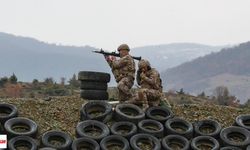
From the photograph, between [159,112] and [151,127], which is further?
[159,112]

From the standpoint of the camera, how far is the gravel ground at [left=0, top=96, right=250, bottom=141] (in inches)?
729

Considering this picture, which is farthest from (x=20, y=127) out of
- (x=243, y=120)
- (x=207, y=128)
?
(x=243, y=120)


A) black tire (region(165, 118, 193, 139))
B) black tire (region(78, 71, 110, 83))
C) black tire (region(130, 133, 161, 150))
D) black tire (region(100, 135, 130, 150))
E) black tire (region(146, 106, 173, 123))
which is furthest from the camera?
black tire (region(78, 71, 110, 83))

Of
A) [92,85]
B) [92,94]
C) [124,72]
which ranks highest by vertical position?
[124,72]

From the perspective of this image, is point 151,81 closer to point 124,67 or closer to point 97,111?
point 124,67

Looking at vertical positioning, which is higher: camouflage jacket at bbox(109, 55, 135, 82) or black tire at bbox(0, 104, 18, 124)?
camouflage jacket at bbox(109, 55, 135, 82)

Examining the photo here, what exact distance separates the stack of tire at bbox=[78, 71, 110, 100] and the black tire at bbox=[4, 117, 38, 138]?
13.5 ft

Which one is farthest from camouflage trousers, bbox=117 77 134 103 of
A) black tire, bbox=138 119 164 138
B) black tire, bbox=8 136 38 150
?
black tire, bbox=8 136 38 150

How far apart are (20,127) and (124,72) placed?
4.55 m

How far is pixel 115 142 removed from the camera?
17062mm

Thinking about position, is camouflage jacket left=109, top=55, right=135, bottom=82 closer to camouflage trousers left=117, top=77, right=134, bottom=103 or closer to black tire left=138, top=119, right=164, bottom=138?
camouflage trousers left=117, top=77, right=134, bottom=103

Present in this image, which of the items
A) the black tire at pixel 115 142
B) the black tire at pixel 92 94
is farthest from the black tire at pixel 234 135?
the black tire at pixel 92 94

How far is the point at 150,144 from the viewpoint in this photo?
1720 centimetres

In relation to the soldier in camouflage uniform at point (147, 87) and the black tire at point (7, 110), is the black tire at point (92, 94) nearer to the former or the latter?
the soldier in camouflage uniform at point (147, 87)
